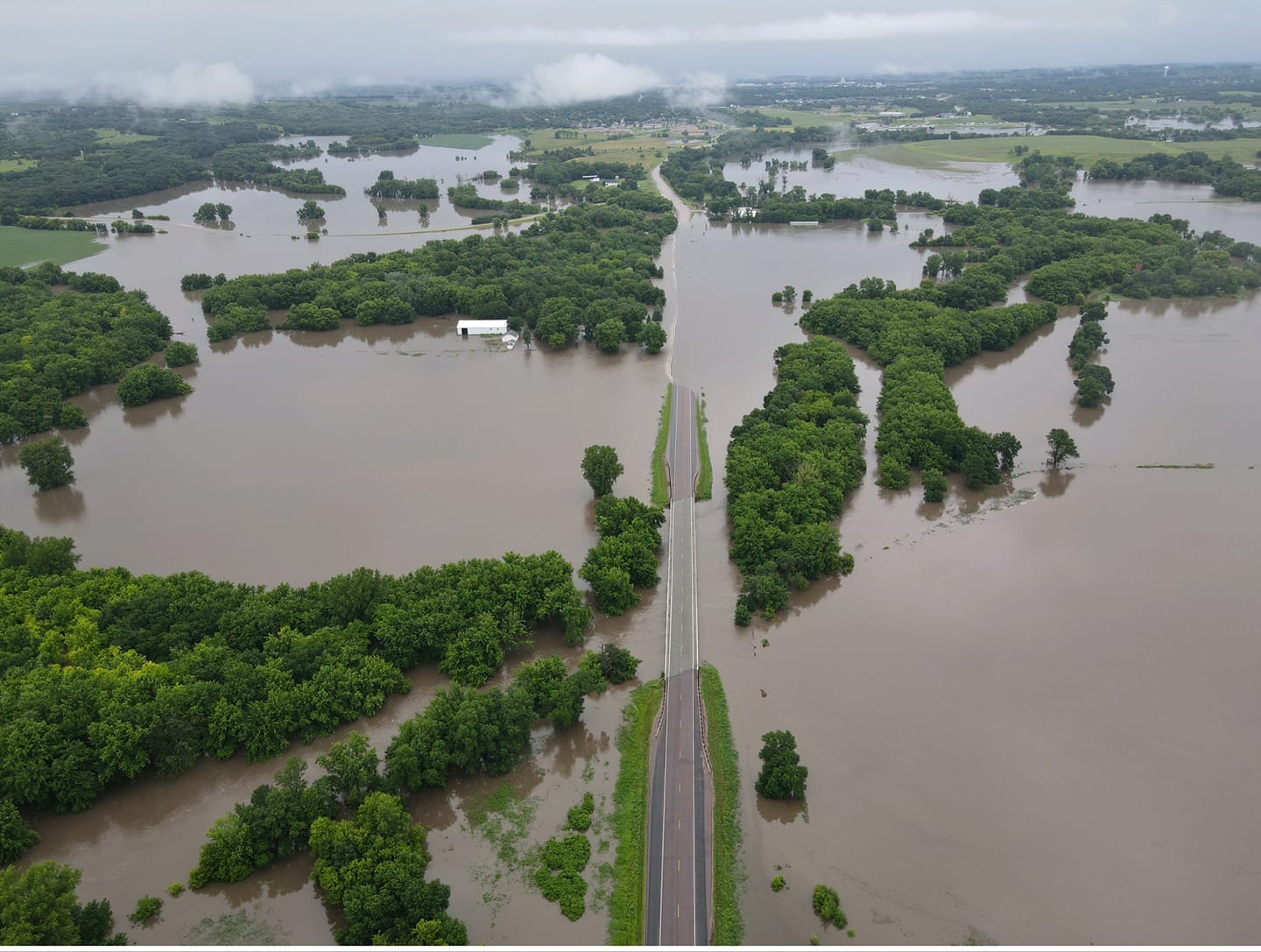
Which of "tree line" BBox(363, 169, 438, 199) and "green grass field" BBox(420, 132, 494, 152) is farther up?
"green grass field" BBox(420, 132, 494, 152)

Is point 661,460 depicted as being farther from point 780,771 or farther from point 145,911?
point 145,911

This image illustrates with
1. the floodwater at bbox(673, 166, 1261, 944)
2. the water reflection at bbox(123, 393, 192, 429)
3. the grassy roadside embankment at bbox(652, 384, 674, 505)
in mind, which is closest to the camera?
the floodwater at bbox(673, 166, 1261, 944)

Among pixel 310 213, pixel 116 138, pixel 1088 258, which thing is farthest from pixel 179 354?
pixel 116 138

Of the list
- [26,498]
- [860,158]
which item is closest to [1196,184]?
[860,158]

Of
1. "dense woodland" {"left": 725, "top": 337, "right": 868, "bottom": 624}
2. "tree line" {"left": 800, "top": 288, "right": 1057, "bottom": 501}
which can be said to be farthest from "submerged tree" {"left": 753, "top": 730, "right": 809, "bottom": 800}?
"tree line" {"left": 800, "top": 288, "right": 1057, "bottom": 501}

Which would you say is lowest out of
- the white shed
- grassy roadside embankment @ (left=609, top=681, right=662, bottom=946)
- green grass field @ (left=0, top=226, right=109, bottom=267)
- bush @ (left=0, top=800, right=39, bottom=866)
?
grassy roadside embankment @ (left=609, top=681, right=662, bottom=946)

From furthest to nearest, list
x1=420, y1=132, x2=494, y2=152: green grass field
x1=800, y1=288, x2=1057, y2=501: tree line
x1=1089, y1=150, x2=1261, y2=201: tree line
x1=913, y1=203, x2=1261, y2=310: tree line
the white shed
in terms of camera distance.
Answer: x1=420, y1=132, x2=494, y2=152: green grass field, x1=1089, y1=150, x2=1261, y2=201: tree line, x1=913, y1=203, x2=1261, y2=310: tree line, the white shed, x1=800, y1=288, x2=1057, y2=501: tree line

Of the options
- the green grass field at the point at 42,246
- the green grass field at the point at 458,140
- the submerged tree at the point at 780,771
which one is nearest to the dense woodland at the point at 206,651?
the submerged tree at the point at 780,771

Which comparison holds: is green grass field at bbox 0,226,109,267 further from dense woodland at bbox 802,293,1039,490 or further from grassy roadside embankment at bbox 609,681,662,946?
grassy roadside embankment at bbox 609,681,662,946
